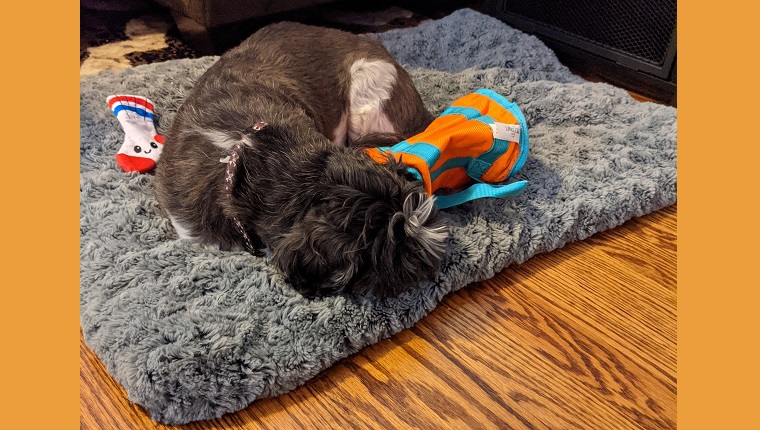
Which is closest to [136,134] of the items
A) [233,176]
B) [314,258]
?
[233,176]

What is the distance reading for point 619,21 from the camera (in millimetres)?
3766

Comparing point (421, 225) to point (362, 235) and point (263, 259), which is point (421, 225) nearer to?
point (362, 235)

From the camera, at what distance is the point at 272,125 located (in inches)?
80.9

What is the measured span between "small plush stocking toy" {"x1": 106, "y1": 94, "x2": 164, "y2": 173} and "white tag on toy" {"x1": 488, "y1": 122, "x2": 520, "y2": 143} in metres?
1.56

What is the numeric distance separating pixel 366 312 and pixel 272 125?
75 centimetres

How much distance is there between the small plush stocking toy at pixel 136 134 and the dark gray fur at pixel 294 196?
1.07 ft

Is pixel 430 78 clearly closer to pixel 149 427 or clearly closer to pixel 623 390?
pixel 623 390

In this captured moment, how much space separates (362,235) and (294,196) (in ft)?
0.92

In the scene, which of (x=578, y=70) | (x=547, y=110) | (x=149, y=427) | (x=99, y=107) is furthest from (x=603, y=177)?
(x=99, y=107)

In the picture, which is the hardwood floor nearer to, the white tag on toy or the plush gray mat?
the plush gray mat

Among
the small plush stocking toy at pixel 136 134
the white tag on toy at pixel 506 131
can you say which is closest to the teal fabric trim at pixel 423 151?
the white tag on toy at pixel 506 131

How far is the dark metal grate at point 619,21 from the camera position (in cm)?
358

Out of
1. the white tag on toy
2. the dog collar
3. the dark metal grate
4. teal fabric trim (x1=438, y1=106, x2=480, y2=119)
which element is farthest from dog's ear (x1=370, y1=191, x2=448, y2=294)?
the dark metal grate

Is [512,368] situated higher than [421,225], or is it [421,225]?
[421,225]
